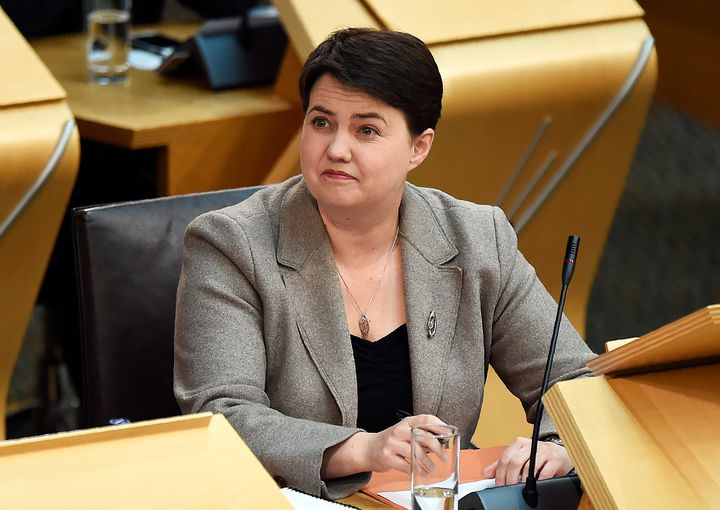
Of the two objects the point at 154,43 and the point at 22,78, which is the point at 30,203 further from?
the point at 154,43

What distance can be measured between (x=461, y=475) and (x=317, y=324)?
1.21ft

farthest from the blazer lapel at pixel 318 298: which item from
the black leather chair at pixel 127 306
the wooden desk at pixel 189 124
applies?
the wooden desk at pixel 189 124

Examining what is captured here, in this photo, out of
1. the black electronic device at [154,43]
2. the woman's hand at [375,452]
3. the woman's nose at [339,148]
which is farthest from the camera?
the black electronic device at [154,43]

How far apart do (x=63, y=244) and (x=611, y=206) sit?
1327mm

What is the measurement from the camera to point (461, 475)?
168cm

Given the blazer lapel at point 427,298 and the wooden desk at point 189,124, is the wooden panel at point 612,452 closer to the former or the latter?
the blazer lapel at point 427,298

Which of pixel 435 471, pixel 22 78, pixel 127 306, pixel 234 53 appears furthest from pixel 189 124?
pixel 435 471

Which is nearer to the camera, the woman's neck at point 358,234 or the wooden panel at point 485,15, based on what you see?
the woman's neck at point 358,234

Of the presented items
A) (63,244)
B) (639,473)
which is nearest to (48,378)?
(63,244)

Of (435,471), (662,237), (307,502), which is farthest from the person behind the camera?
(662,237)

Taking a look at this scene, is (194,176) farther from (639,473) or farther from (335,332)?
(639,473)

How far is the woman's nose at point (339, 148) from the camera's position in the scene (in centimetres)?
186

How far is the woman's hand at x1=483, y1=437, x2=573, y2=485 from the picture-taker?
1.66 meters

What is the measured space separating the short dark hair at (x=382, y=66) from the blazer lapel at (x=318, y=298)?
21cm
